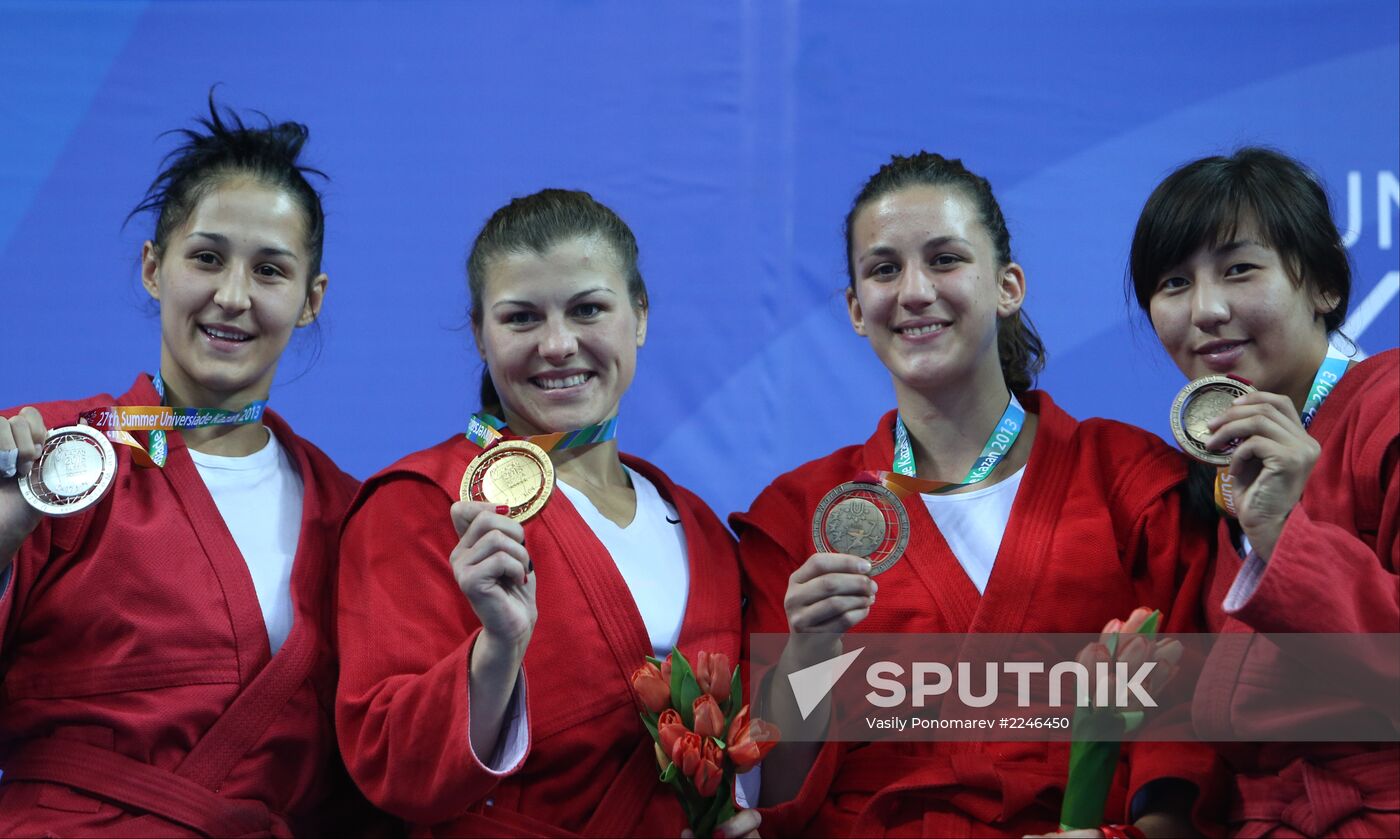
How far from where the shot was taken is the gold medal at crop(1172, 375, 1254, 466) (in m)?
2.19

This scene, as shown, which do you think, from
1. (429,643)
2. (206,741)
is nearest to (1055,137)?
(429,643)

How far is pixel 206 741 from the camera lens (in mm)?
2172

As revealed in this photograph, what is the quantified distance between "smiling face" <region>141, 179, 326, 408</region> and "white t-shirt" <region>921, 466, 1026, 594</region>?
47.6 inches

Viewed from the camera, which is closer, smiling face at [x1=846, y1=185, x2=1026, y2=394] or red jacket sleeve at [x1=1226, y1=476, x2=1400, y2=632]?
red jacket sleeve at [x1=1226, y1=476, x2=1400, y2=632]

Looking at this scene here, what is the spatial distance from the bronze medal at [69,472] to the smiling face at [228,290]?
336 millimetres

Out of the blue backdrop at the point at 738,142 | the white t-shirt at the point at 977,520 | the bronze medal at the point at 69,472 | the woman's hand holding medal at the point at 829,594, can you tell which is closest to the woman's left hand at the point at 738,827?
the woman's hand holding medal at the point at 829,594

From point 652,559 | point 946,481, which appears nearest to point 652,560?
point 652,559

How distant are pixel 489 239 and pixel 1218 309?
1.25m

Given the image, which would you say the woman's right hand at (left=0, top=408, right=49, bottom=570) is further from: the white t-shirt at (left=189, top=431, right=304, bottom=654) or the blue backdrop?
the blue backdrop

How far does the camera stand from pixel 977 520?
2.43 metres

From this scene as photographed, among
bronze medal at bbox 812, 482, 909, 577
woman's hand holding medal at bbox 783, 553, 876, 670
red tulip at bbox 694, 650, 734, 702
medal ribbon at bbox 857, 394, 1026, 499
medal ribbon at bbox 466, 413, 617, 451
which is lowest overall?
red tulip at bbox 694, 650, 734, 702

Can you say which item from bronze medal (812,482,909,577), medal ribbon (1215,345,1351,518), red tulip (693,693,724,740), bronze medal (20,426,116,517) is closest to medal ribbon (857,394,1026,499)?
bronze medal (812,482,909,577)

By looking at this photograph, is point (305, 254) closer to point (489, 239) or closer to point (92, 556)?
point (489, 239)

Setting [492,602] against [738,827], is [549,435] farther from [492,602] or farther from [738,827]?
[738,827]
